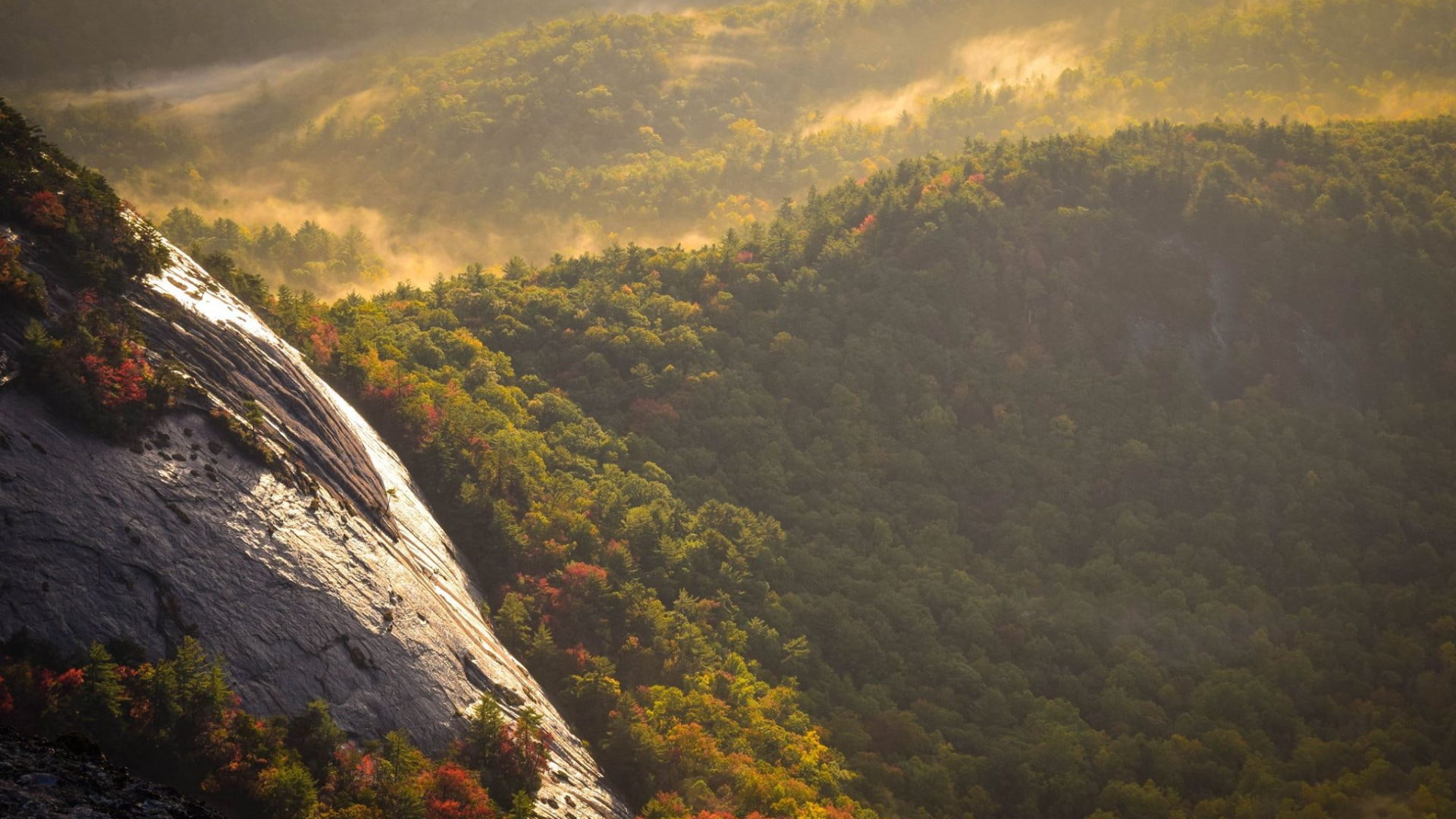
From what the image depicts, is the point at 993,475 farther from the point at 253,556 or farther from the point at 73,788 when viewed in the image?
the point at 73,788

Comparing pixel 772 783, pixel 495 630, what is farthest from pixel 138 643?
pixel 772 783

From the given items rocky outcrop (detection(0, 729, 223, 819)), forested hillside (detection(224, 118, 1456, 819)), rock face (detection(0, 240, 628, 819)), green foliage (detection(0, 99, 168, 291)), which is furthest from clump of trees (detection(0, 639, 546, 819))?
green foliage (detection(0, 99, 168, 291))

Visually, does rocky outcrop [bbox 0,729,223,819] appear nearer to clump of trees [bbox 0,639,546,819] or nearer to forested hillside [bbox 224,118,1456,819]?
clump of trees [bbox 0,639,546,819]

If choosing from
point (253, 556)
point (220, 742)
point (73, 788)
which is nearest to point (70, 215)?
point (253, 556)

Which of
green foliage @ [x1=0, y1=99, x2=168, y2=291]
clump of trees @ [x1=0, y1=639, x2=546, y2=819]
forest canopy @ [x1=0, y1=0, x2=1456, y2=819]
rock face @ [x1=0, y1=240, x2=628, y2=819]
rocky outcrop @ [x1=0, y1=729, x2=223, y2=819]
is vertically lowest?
rocky outcrop @ [x1=0, y1=729, x2=223, y2=819]

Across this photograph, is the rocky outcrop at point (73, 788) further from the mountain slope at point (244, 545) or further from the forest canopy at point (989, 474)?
the forest canopy at point (989, 474)

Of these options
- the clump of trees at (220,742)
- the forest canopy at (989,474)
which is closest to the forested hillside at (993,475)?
the forest canopy at (989,474)
